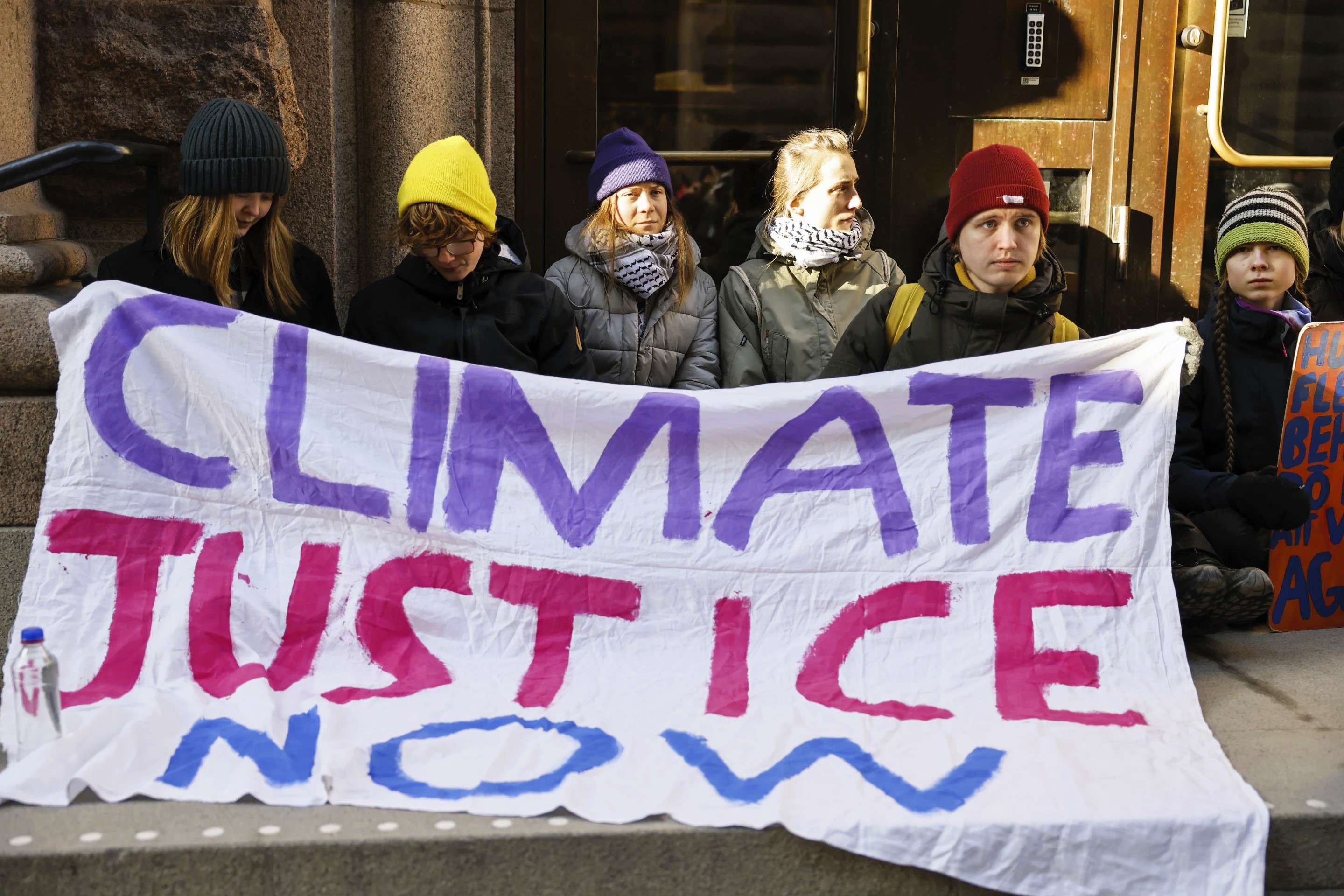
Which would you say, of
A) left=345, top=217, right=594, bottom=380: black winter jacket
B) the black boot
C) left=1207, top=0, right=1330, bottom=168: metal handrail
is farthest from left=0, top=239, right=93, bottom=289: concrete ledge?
left=1207, top=0, right=1330, bottom=168: metal handrail

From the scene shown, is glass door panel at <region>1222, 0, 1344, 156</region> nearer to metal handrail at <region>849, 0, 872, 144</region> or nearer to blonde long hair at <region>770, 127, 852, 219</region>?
metal handrail at <region>849, 0, 872, 144</region>

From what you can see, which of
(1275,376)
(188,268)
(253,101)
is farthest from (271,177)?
(1275,376)

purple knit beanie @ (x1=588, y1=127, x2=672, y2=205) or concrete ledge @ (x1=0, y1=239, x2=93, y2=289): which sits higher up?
purple knit beanie @ (x1=588, y1=127, x2=672, y2=205)

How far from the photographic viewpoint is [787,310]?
13.6ft

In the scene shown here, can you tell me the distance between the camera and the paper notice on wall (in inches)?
202

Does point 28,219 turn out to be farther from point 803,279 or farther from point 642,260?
point 803,279

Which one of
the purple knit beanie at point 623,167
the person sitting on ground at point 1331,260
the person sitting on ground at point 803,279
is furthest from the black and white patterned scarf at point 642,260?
the person sitting on ground at point 1331,260

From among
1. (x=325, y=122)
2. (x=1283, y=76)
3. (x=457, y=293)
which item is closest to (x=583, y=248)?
(x=457, y=293)

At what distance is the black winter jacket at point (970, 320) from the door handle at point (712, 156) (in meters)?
1.48

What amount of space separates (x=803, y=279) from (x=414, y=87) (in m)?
Answer: 1.57

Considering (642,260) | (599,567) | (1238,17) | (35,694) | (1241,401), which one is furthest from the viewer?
(1238,17)

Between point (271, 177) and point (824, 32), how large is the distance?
2290 millimetres

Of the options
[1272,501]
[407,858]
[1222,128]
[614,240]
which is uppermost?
[1222,128]

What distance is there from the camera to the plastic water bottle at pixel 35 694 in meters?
2.93
